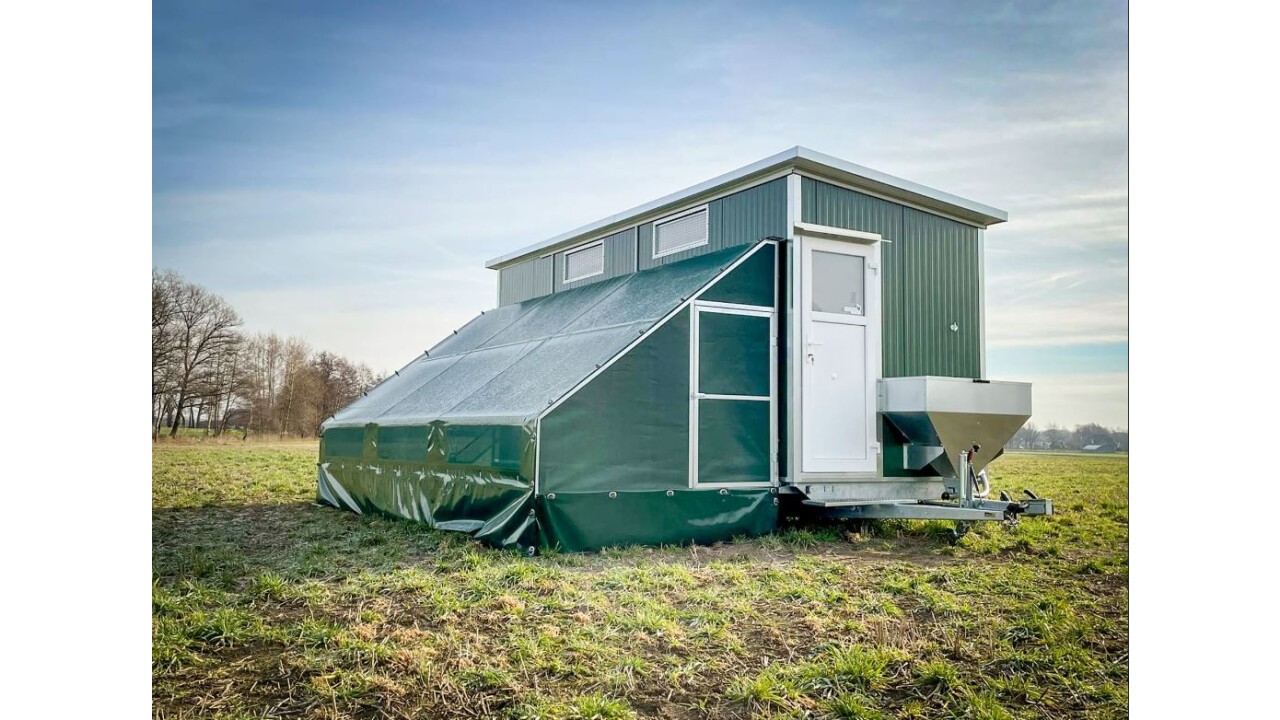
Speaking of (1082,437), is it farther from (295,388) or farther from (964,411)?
(295,388)

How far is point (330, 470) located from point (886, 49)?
7382 mm

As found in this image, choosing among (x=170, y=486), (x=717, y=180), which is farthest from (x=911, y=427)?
(x=170, y=486)

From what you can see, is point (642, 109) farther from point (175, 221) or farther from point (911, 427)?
point (911, 427)

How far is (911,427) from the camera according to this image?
24.3 feet

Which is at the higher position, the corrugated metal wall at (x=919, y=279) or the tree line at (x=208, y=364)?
the corrugated metal wall at (x=919, y=279)

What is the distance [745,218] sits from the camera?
301 inches

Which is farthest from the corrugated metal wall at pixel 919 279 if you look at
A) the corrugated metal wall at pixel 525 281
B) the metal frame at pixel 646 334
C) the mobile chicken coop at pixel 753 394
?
the corrugated metal wall at pixel 525 281

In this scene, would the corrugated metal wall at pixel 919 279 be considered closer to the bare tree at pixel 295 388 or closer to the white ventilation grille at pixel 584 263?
the white ventilation grille at pixel 584 263

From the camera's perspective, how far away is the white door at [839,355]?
7.26m

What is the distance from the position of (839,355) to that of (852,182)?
1385 mm

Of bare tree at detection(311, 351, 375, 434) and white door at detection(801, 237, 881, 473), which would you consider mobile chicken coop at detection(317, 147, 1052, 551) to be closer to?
white door at detection(801, 237, 881, 473)

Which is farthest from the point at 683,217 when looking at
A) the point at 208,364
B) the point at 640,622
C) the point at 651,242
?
the point at 208,364
